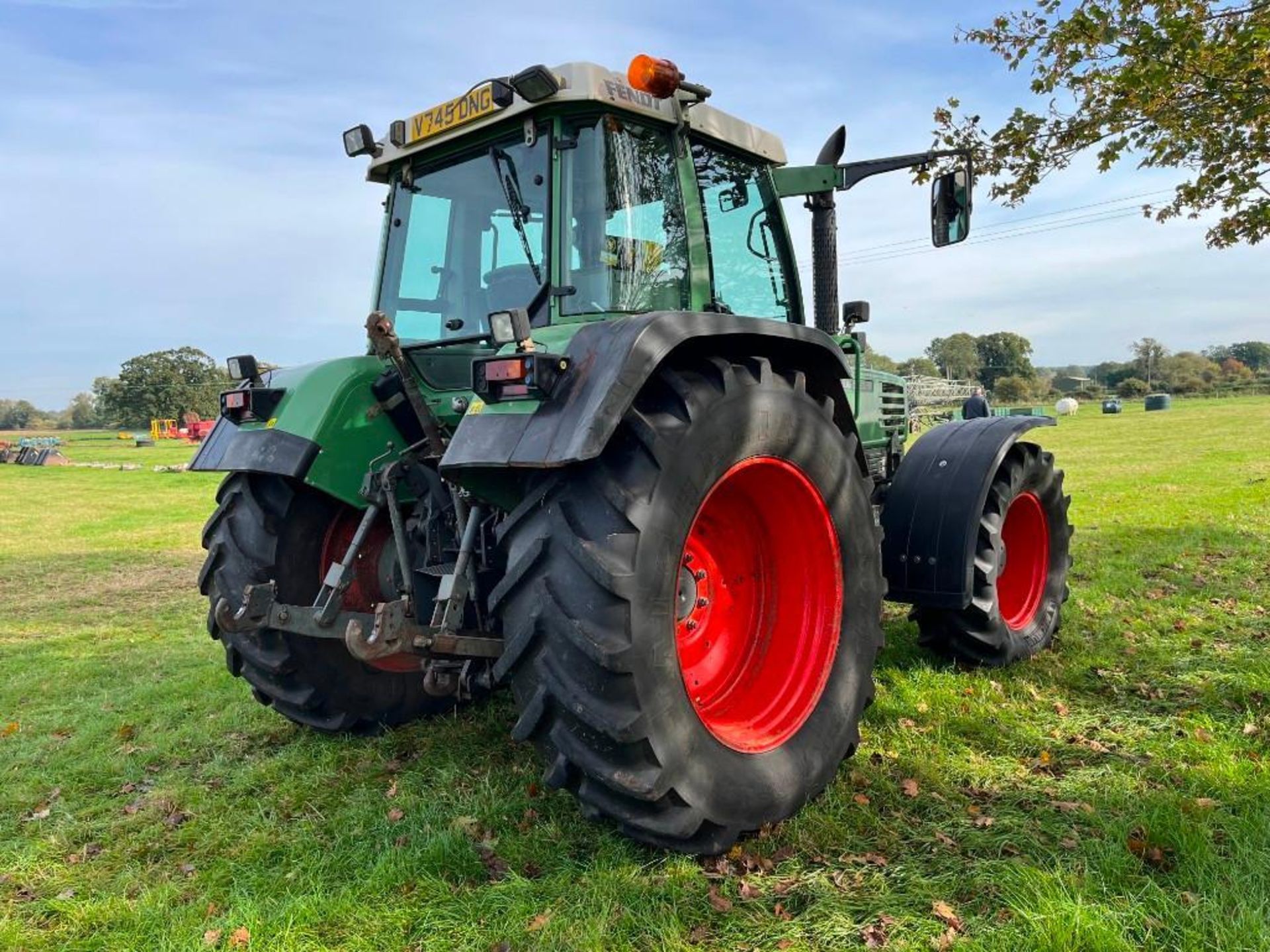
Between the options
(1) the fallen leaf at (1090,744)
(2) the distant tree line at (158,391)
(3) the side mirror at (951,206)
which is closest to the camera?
(1) the fallen leaf at (1090,744)

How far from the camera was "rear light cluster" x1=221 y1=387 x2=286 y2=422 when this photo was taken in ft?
11.1

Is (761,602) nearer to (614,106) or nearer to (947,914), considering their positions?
(947,914)

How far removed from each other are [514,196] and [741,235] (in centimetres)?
119

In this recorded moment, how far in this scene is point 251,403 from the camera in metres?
3.37

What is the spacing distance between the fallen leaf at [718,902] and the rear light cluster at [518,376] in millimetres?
1527

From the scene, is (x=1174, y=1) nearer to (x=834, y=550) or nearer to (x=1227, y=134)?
(x=1227, y=134)

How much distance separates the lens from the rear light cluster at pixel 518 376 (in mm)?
2402

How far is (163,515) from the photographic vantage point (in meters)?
15.0

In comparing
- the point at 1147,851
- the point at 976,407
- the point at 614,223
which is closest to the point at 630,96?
the point at 614,223

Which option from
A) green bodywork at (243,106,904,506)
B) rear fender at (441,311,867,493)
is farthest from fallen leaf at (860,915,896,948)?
green bodywork at (243,106,904,506)

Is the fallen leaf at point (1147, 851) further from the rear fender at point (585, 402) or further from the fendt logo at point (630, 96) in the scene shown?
the fendt logo at point (630, 96)

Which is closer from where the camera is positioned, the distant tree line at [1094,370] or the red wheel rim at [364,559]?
the red wheel rim at [364,559]

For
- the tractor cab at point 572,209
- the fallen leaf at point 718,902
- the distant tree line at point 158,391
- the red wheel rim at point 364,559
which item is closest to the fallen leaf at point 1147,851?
the fallen leaf at point 718,902

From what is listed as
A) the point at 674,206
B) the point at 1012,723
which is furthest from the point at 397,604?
the point at 1012,723
